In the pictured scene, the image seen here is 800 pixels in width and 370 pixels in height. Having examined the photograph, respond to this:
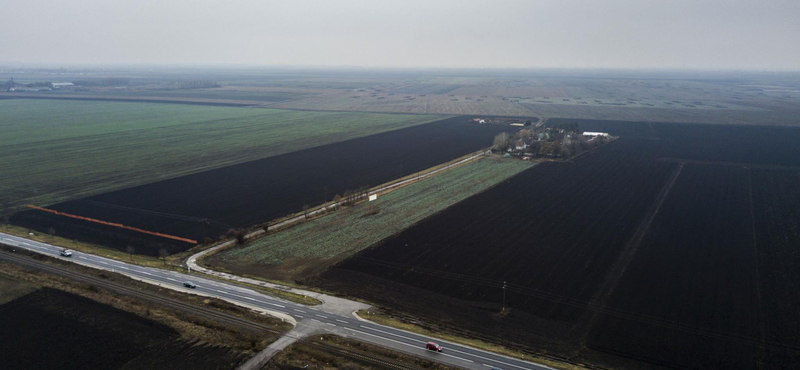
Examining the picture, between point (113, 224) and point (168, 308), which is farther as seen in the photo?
point (113, 224)

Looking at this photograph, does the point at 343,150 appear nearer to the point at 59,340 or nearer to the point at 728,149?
the point at 59,340

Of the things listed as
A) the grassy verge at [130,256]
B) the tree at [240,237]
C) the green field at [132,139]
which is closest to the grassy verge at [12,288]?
the grassy verge at [130,256]

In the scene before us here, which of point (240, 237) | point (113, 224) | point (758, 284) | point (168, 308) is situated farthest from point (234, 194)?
point (758, 284)

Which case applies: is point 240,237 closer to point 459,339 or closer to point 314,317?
point 314,317

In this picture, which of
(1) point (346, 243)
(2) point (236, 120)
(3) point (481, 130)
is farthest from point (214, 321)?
(2) point (236, 120)

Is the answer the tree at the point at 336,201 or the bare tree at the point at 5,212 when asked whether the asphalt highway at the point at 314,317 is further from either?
the tree at the point at 336,201

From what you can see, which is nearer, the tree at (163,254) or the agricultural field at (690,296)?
the agricultural field at (690,296)
